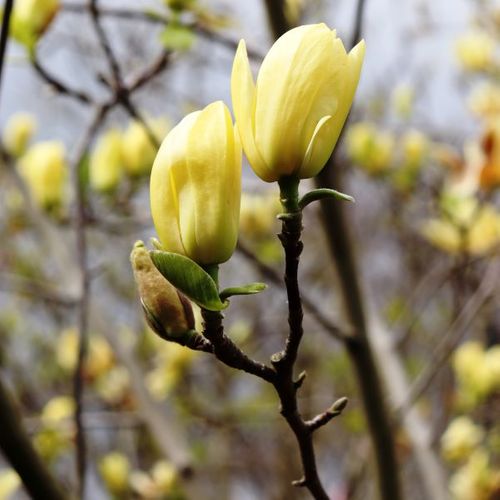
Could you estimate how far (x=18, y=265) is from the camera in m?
3.15

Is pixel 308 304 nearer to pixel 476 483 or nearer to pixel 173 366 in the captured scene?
pixel 476 483

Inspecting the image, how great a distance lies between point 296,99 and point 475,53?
8.42ft

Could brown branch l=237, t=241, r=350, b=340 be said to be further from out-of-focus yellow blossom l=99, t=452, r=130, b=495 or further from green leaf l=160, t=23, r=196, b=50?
out-of-focus yellow blossom l=99, t=452, r=130, b=495

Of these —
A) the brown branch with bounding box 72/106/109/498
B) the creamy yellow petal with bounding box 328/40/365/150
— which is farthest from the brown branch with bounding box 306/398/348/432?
the brown branch with bounding box 72/106/109/498

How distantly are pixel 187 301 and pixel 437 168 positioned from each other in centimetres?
211

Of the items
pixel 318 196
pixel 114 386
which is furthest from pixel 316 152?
pixel 114 386

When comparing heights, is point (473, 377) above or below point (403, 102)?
below

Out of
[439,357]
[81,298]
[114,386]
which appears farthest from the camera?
[114,386]

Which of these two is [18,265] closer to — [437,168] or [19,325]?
[19,325]

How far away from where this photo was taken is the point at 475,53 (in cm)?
271

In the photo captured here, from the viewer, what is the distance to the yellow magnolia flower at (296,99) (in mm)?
385

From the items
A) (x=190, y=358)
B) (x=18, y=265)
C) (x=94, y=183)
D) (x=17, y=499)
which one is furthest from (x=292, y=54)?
(x=17, y=499)

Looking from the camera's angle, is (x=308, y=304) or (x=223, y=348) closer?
(x=223, y=348)

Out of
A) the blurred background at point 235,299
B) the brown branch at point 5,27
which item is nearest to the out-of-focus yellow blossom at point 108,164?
the blurred background at point 235,299
